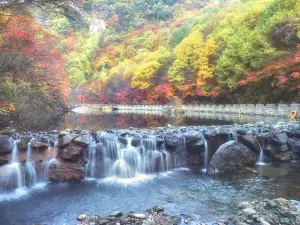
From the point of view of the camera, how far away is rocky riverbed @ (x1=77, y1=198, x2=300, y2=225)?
6504 millimetres

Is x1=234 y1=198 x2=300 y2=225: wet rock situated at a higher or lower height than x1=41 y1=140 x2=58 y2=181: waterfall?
lower

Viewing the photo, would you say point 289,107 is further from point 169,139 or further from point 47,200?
point 47,200

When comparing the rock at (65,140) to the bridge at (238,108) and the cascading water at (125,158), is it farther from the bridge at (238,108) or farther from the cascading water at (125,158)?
the bridge at (238,108)

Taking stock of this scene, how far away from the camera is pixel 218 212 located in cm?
772

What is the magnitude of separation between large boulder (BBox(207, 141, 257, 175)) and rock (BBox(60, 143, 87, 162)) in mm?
5498

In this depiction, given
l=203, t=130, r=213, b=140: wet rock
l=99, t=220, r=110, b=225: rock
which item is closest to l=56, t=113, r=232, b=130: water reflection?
l=203, t=130, r=213, b=140: wet rock

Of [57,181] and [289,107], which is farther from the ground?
[289,107]

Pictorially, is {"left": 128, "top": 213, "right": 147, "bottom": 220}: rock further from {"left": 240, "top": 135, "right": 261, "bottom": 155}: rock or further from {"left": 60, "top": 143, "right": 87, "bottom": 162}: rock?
{"left": 240, "top": 135, "right": 261, "bottom": 155}: rock

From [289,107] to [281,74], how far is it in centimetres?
323

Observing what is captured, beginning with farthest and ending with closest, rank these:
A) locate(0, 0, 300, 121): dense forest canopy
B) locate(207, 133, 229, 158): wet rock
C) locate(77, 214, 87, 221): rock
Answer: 1. locate(0, 0, 300, 121): dense forest canopy
2. locate(207, 133, 229, 158): wet rock
3. locate(77, 214, 87, 221): rock

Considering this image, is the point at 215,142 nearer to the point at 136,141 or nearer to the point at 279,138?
the point at 279,138

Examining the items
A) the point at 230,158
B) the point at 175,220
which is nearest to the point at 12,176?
the point at 175,220

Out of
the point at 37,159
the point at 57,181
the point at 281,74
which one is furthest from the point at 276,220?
the point at 281,74

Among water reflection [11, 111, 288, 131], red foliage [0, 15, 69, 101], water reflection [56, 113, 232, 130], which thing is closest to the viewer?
red foliage [0, 15, 69, 101]
